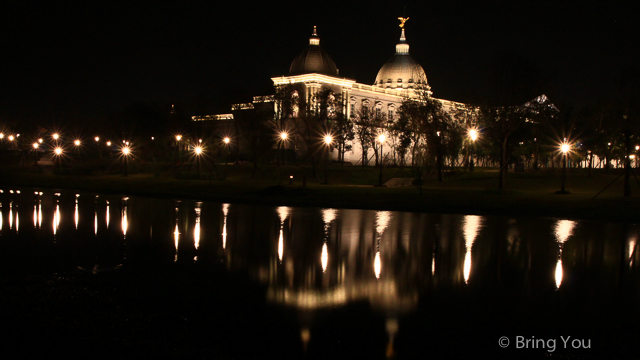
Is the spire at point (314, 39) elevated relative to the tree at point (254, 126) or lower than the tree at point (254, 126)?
elevated

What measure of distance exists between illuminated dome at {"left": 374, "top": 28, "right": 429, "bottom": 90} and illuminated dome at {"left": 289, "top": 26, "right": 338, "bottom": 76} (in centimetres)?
2117

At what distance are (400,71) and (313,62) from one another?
94.1 feet

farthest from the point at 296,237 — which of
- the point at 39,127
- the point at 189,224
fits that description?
the point at 39,127

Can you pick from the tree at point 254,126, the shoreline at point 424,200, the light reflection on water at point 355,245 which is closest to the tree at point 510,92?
the shoreline at point 424,200

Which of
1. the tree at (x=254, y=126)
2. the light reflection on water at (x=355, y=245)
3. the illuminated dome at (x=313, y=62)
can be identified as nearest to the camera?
the light reflection on water at (x=355, y=245)

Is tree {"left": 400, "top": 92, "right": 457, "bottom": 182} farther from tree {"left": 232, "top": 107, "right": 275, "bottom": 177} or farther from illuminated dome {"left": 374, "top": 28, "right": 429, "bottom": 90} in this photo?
illuminated dome {"left": 374, "top": 28, "right": 429, "bottom": 90}

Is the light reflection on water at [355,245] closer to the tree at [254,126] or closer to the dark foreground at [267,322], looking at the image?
the dark foreground at [267,322]

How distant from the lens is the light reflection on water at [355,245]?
1174 cm

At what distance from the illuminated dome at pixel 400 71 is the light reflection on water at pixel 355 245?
9619 cm

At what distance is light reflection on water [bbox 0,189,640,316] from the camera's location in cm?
1174

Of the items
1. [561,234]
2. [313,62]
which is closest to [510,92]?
[561,234]

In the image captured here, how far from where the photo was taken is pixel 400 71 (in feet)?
400

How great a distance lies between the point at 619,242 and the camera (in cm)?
1817

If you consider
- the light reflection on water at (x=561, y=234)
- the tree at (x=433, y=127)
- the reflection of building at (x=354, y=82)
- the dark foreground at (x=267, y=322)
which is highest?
the reflection of building at (x=354, y=82)
